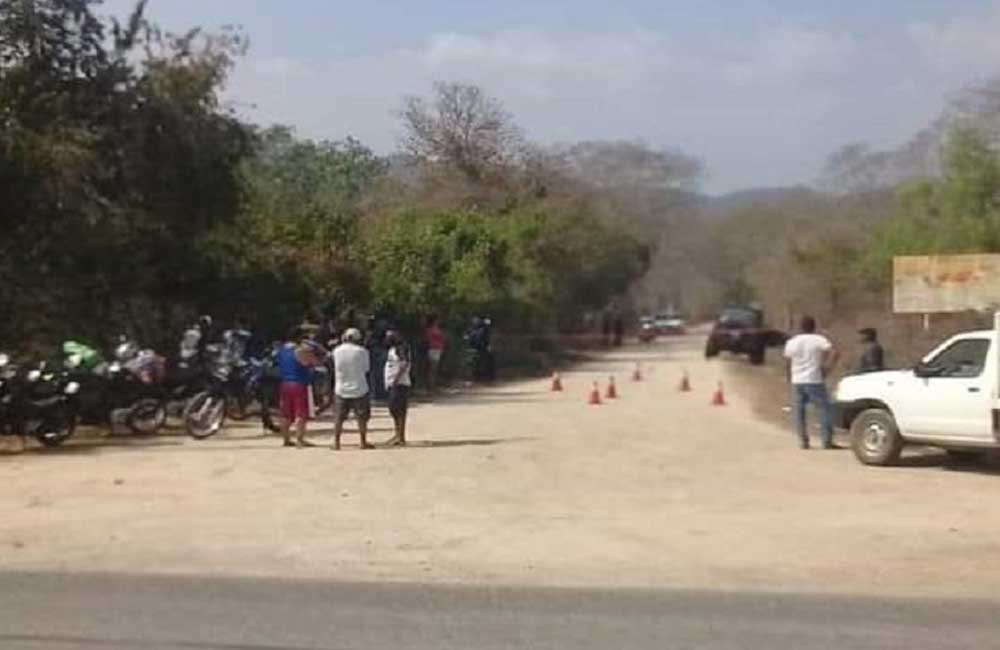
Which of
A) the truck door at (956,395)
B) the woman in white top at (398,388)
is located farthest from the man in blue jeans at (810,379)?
the woman in white top at (398,388)

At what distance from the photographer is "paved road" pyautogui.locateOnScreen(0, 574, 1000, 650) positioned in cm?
1011

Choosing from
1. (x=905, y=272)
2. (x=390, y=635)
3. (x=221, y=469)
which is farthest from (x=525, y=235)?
(x=390, y=635)

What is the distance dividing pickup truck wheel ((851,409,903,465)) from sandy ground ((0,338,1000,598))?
268 millimetres

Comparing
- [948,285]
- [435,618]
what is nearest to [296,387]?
[435,618]

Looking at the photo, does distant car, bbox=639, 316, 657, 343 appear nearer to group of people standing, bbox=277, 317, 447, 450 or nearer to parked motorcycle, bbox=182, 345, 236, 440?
parked motorcycle, bbox=182, 345, 236, 440

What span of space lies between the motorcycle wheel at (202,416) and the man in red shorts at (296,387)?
1.72 m

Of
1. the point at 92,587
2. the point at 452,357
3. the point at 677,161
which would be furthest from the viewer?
the point at 677,161

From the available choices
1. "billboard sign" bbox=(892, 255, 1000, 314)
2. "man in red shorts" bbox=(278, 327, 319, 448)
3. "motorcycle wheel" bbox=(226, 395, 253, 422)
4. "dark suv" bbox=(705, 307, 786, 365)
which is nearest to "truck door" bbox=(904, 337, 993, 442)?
"man in red shorts" bbox=(278, 327, 319, 448)

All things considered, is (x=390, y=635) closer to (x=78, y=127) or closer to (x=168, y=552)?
(x=168, y=552)

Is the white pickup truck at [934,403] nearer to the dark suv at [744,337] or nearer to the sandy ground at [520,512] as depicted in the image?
the sandy ground at [520,512]

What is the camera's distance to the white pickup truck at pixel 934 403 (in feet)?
65.9

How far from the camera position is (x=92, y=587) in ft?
40.7

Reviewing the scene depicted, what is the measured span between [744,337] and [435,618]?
51.5 m

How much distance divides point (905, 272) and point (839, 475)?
1665 centimetres
